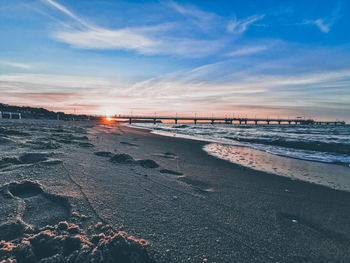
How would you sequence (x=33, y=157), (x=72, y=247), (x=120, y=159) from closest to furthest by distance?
1. (x=72, y=247)
2. (x=33, y=157)
3. (x=120, y=159)

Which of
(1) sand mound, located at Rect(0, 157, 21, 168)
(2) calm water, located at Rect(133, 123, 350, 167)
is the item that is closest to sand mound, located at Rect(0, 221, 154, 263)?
(1) sand mound, located at Rect(0, 157, 21, 168)

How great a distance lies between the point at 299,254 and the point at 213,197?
5.64 feet

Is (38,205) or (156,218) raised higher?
(38,205)

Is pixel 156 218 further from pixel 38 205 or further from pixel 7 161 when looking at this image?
pixel 7 161

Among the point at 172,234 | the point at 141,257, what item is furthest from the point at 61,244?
the point at 172,234

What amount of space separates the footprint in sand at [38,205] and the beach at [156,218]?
0.01 meters

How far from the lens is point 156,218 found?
2650 mm

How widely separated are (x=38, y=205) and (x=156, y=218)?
1.70m

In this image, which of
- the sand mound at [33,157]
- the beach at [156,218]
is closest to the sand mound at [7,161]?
the beach at [156,218]

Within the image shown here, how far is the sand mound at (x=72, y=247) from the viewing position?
162cm

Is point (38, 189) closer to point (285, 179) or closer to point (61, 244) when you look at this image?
point (61, 244)

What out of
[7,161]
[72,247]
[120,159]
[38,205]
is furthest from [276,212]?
[7,161]

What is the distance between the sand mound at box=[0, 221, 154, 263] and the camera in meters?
1.62

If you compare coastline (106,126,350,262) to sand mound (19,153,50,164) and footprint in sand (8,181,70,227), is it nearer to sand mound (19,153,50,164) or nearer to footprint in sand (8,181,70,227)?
footprint in sand (8,181,70,227)
